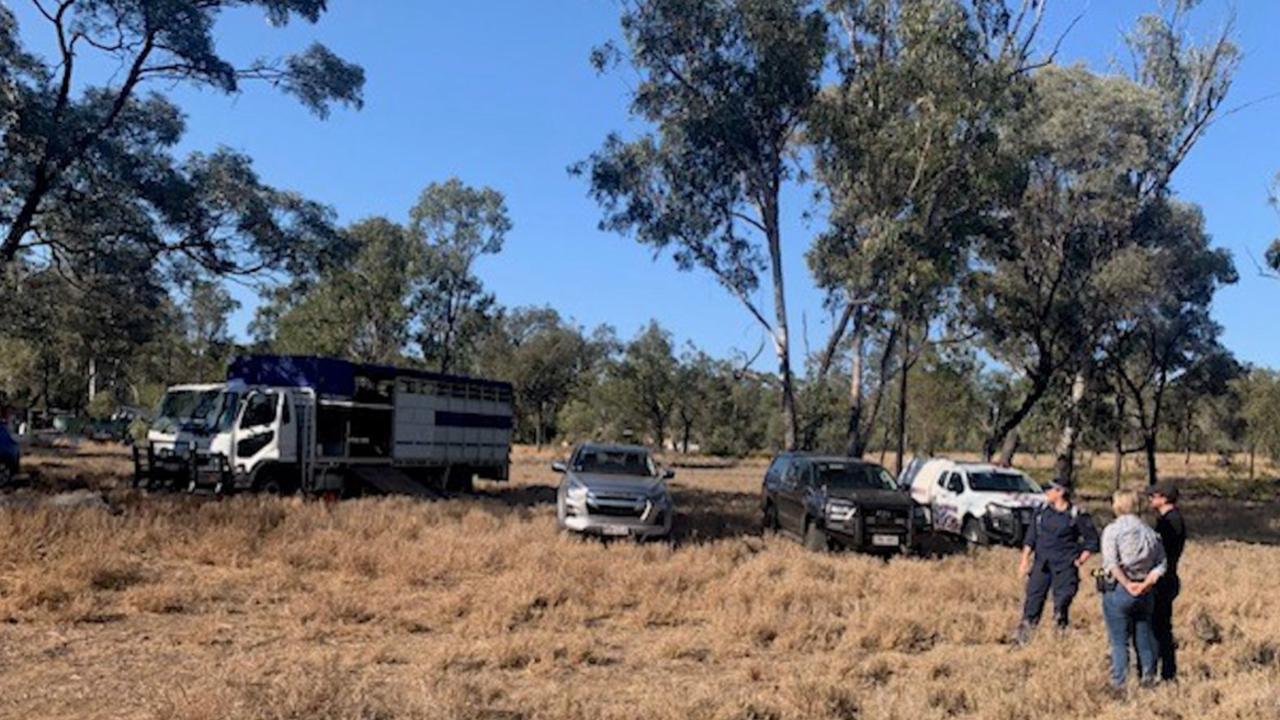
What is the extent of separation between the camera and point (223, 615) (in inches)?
395

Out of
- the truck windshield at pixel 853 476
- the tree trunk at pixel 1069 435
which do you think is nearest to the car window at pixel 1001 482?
the truck windshield at pixel 853 476

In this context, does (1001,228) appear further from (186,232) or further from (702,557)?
(186,232)

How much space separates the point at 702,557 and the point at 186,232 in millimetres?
14609

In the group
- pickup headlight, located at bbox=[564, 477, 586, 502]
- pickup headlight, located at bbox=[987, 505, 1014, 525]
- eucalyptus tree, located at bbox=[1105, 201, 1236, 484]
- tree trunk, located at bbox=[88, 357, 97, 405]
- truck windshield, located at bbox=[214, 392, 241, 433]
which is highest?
eucalyptus tree, located at bbox=[1105, 201, 1236, 484]

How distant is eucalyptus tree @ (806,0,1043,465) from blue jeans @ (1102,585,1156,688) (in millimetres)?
16865

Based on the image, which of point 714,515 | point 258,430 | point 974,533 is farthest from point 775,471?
point 258,430

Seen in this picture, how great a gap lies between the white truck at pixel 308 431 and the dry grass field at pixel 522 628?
279cm

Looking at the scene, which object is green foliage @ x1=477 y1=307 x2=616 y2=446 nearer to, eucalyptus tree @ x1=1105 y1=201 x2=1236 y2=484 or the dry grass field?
eucalyptus tree @ x1=1105 y1=201 x2=1236 y2=484

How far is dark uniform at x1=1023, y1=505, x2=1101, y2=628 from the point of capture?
33.5 feet

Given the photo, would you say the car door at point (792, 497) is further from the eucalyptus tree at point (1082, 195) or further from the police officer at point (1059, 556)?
Result: the eucalyptus tree at point (1082, 195)

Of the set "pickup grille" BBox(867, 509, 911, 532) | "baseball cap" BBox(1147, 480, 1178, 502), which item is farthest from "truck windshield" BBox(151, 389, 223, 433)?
"baseball cap" BBox(1147, 480, 1178, 502)

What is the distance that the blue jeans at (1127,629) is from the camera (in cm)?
764

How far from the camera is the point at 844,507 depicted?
654 inches

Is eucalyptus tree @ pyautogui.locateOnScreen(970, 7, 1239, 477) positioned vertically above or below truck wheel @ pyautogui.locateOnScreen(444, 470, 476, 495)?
above
